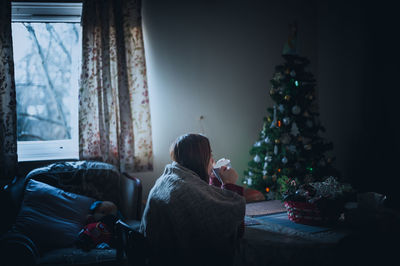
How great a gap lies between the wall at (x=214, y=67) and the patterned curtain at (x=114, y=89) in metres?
0.22

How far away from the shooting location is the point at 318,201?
65.9 inches

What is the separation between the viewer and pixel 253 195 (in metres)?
2.42

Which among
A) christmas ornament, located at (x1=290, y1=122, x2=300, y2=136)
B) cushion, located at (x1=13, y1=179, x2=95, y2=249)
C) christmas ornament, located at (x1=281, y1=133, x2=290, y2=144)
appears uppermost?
christmas ornament, located at (x1=290, y1=122, x2=300, y2=136)

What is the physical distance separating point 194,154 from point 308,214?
0.68 metres

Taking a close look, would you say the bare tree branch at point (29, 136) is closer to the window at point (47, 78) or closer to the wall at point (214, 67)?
the window at point (47, 78)

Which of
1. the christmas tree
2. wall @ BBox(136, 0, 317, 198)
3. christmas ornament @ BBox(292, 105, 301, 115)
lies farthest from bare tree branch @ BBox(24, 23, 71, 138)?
christmas ornament @ BBox(292, 105, 301, 115)

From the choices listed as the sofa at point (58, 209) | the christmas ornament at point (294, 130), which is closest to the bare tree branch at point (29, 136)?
the sofa at point (58, 209)

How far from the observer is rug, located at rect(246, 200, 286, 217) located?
1.99 metres

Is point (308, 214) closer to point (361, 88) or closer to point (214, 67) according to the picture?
point (214, 67)

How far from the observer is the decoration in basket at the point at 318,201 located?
5.47 feet

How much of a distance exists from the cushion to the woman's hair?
4.23 feet

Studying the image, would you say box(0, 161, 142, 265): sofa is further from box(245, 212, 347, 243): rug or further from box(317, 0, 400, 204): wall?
box(317, 0, 400, 204): wall

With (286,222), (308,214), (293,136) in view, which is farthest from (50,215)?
(293,136)

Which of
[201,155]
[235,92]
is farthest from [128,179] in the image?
[235,92]
